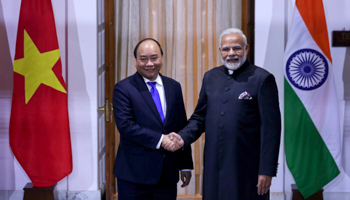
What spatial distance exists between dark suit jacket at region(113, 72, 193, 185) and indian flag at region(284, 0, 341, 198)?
1.48 metres

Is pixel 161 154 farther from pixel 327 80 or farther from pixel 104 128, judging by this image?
pixel 327 80

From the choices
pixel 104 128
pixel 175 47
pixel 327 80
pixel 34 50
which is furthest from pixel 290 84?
pixel 34 50

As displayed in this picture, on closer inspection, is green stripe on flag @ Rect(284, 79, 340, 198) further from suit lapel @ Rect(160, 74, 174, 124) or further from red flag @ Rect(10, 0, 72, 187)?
red flag @ Rect(10, 0, 72, 187)

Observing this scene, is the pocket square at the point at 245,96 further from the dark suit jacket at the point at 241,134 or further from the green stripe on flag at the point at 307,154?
the green stripe on flag at the point at 307,154

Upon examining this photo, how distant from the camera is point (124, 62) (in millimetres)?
3287

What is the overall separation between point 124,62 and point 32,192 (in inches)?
58.7

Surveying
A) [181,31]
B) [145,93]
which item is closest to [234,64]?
[145,93]

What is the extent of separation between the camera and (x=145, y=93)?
193 centimetres

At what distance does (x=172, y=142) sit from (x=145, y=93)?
0.33 meters

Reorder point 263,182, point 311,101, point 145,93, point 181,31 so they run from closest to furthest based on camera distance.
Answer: point 263,182
point 145,93
point 311,101
point 181,31

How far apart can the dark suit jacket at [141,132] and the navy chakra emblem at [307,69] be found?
1.47 meters

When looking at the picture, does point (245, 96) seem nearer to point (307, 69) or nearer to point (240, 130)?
point (240, 130)

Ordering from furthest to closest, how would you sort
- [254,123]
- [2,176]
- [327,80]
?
[2,176]
[327,80]
[254,123]

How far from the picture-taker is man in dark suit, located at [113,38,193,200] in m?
1.88
